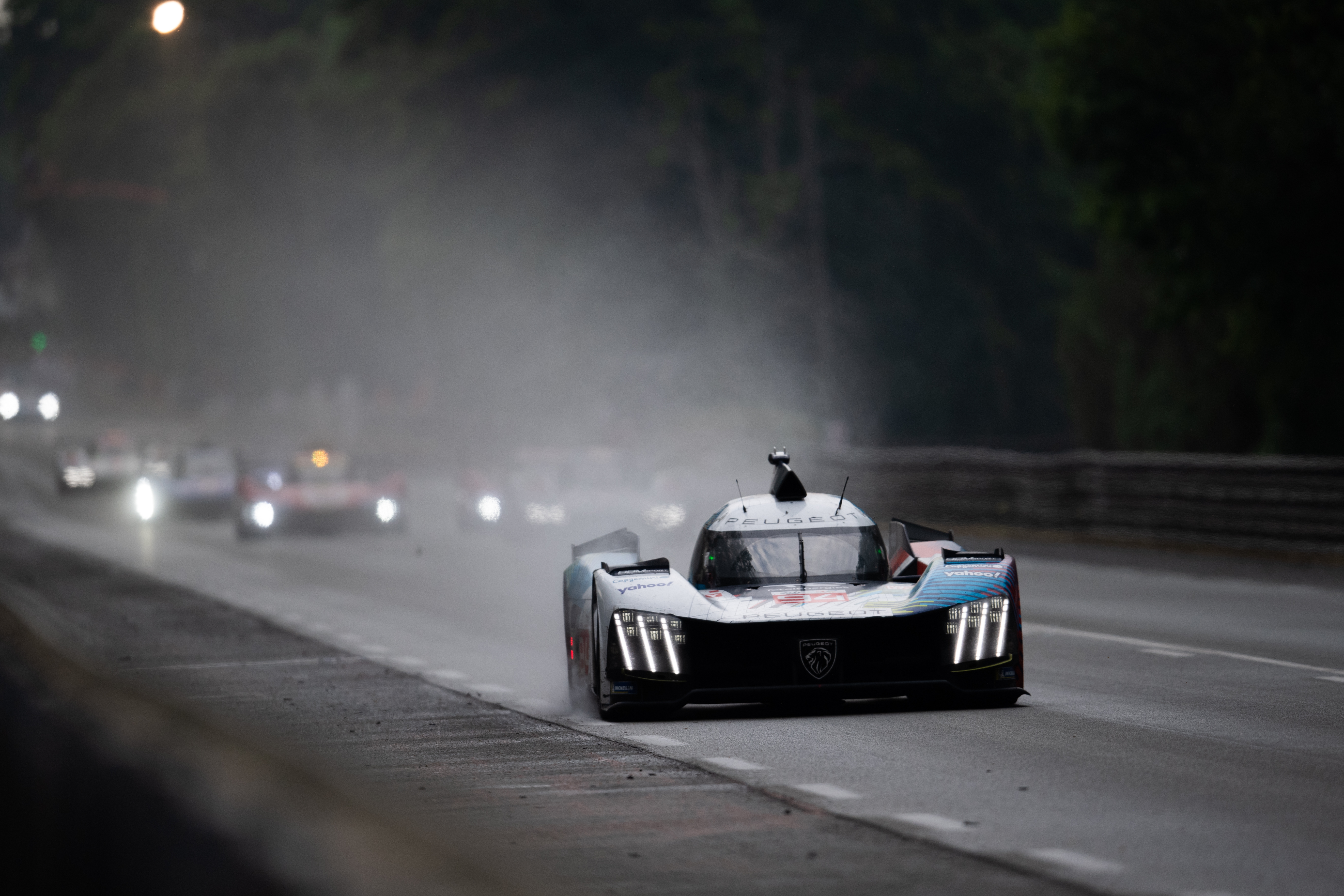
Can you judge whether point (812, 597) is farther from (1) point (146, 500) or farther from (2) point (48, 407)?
(2) point (48, 407)

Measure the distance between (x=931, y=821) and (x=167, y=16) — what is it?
12700mm

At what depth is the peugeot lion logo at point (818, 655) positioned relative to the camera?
12.2 m

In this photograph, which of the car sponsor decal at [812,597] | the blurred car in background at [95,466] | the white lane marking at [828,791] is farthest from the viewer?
the blurred car in background at [95,466]

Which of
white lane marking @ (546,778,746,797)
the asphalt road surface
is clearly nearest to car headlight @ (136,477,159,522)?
the asphalt road surface

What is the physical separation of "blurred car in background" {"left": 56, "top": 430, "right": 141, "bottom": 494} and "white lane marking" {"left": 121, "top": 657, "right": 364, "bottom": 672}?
38243 millimetres

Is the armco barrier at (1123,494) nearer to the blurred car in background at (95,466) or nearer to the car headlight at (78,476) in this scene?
the blurred car in background at (95,466)

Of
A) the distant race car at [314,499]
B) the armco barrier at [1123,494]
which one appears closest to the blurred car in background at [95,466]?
the distant race car at [314,499]

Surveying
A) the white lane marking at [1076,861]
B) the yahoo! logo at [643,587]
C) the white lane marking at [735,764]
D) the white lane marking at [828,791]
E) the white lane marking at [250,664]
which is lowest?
the white lane marking at [1076,861]

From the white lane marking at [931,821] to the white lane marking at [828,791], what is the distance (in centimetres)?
A: 49

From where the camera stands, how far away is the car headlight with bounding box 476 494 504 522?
3553cm

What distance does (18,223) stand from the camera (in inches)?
6476

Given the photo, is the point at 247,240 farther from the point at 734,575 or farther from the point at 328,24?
the point at 734,575

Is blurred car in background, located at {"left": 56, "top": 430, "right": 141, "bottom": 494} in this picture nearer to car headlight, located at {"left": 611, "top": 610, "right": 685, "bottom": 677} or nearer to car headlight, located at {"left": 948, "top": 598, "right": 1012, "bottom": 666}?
car headlight, located at {"left": 611, "top": 610, "right": 685, "bottom": 677}

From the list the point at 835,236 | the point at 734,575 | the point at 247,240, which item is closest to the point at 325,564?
the point at 734,575
